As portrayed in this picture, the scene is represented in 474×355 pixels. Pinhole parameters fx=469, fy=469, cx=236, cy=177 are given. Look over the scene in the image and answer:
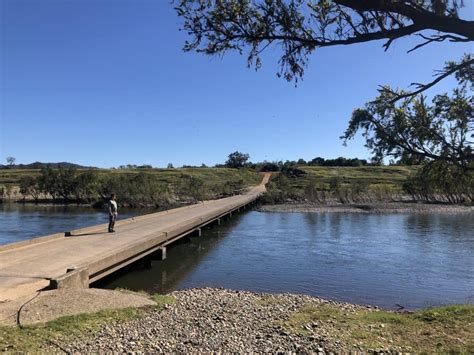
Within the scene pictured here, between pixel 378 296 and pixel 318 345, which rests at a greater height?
pixel 318 345

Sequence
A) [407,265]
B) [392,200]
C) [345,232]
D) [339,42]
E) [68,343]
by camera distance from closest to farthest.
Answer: [339,42]
[68,343]
[407,265]
[345,232]
[392,200]

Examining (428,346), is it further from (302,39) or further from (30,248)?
(30,248)

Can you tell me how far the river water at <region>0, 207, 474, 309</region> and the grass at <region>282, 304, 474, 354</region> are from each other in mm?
3722

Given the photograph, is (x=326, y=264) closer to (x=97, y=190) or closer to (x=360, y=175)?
(x=97, y=190)

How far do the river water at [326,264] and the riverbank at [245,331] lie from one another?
4417mm

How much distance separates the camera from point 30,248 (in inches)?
617

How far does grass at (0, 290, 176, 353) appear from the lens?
674 cm

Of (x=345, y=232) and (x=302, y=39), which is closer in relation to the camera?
(x=302, y=39)

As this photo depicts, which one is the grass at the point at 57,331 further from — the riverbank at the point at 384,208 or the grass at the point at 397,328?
the riverbank at the point at 384,208

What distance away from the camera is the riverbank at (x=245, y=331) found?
7391 millimetres

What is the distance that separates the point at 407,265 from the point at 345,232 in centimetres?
1351

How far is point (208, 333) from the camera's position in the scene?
341 inches

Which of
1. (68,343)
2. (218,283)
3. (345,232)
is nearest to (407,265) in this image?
(218,283)

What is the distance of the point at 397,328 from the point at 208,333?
3838mm
